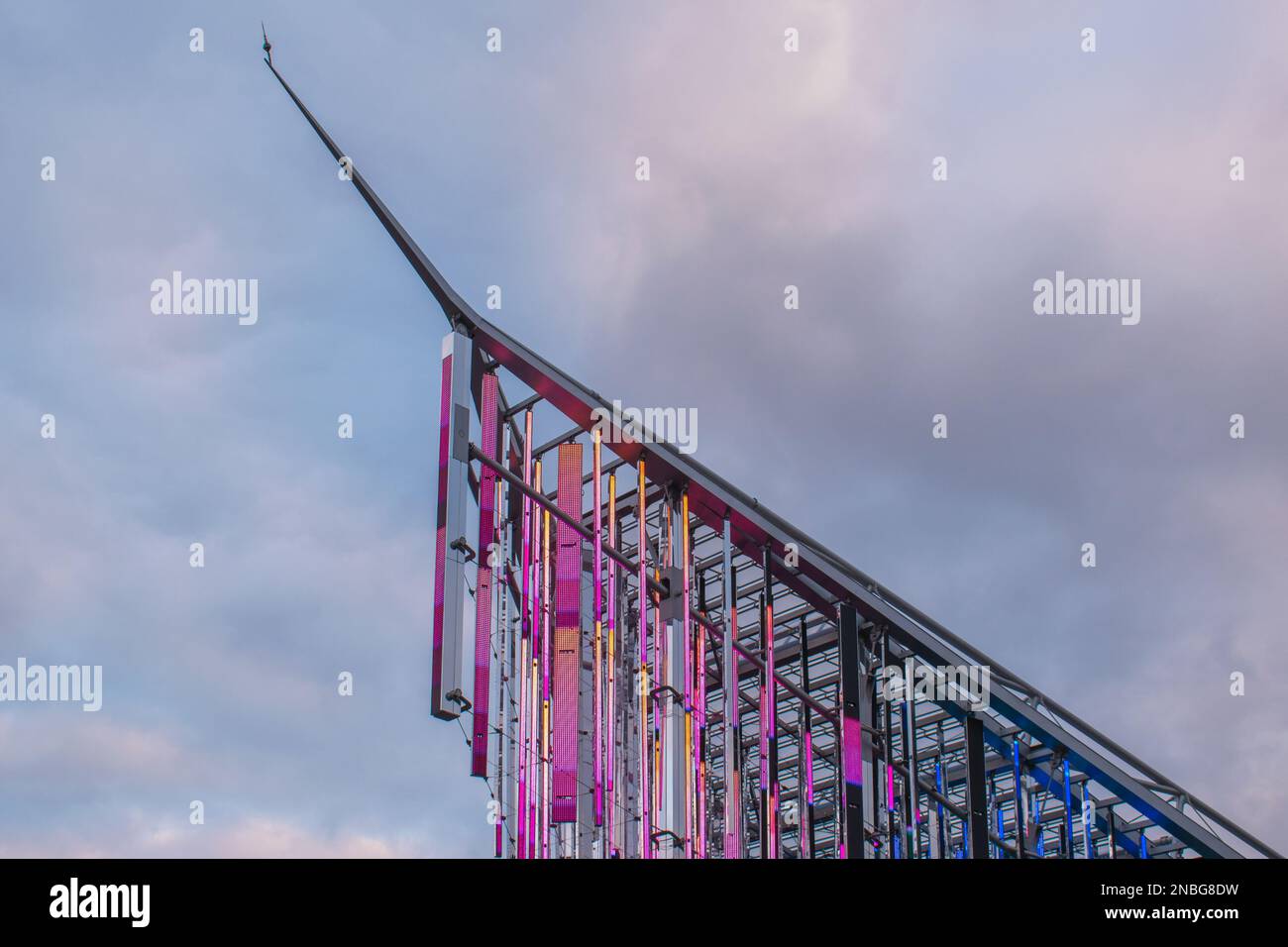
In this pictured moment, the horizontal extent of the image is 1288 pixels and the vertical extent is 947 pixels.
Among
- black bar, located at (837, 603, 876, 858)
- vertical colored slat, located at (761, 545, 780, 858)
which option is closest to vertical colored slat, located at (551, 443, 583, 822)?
vertical colored slat, located at (761, 545, 780, 858)

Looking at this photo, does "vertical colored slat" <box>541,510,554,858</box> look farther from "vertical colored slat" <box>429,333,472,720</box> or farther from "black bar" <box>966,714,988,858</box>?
"black bar" <box>966,714,988,858</box>

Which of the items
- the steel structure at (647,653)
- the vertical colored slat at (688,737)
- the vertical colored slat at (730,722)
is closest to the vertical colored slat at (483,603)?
the steel structure at (647,653)

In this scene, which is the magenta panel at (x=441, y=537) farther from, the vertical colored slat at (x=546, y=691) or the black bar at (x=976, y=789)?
the black bar at (x=976, y=789)

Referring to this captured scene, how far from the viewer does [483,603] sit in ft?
83.3

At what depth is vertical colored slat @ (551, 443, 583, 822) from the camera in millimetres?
24844

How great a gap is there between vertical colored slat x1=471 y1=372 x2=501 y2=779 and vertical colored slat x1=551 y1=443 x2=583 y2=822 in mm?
1263

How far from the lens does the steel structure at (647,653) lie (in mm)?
25297

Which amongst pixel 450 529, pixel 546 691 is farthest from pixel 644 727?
pixel 450 529
